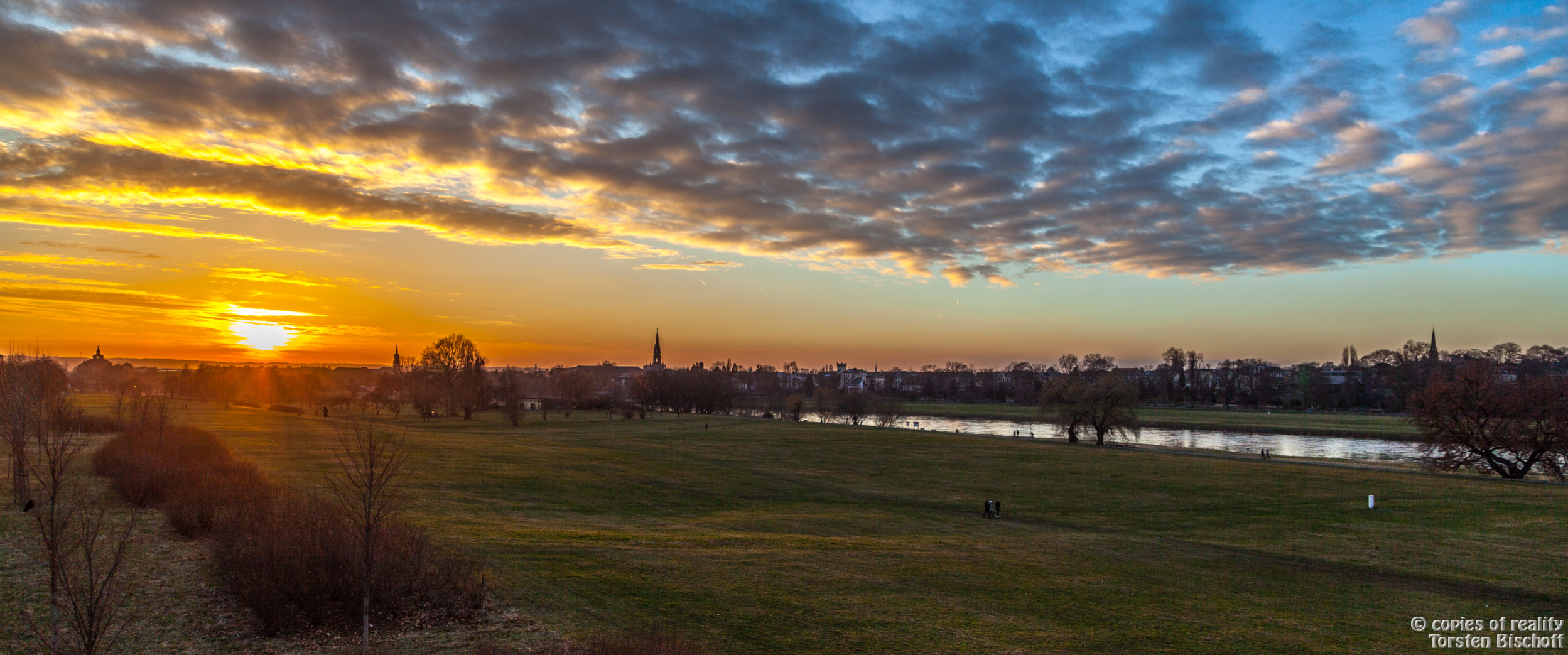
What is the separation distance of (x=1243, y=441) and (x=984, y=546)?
8252 centimetres

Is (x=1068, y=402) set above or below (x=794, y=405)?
above

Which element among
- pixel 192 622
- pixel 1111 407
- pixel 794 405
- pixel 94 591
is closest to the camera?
pixel 94 591

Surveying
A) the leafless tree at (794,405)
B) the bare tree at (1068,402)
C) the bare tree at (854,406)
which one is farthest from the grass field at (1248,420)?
the leafless tree at (794,405)

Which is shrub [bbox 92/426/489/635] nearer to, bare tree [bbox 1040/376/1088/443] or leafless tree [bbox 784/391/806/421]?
bare tree [bbox 1040/376/1088/443]

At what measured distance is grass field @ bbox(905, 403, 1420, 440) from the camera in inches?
3920

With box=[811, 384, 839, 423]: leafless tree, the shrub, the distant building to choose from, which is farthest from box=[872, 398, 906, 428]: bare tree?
the distant building

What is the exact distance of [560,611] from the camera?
1297 centimetres

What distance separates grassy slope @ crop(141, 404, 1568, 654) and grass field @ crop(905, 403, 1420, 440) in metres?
56.8

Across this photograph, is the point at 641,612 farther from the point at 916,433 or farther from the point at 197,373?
the point at 197,373

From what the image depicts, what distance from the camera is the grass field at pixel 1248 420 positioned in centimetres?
9956

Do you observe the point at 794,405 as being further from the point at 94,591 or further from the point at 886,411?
the point at 94,591

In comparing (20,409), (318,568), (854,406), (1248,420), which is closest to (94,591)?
(318,568)

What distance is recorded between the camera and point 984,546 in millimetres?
22656

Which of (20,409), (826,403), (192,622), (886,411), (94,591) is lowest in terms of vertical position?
(886,411)
